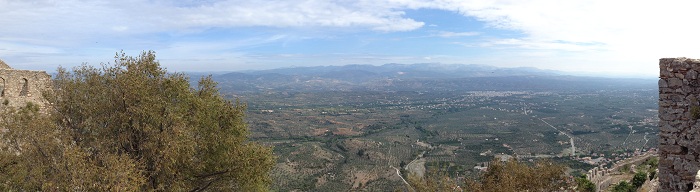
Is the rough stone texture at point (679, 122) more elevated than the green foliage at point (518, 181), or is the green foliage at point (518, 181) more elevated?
the rough stone texture at point (679, 122)

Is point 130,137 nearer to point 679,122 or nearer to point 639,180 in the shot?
point 679,122

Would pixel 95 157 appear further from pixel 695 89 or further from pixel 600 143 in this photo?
pixel 600 143

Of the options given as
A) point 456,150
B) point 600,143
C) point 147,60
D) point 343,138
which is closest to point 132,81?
point 147,60

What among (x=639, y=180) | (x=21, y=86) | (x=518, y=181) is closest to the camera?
(x=21, y=86)

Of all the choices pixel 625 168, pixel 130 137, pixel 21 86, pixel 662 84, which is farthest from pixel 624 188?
pixel 21 86

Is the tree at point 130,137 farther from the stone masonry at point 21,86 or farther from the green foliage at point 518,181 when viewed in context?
the green foliage at point 518,181

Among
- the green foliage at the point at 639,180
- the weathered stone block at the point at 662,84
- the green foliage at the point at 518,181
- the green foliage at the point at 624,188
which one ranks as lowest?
the green foliage at the point at 624,188

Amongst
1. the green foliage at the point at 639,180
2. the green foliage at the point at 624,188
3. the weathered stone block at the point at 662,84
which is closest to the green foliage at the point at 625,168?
the green foliage at the point at 624,188
